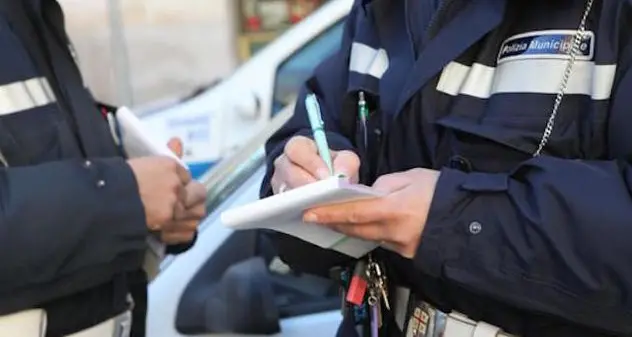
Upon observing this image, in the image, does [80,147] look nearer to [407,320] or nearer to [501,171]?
[407,320]

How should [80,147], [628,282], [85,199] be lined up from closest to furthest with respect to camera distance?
[628,282], [85,199], [80,147]

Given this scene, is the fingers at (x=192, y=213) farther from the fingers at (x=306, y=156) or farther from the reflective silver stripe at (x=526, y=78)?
the reflective silver stripe at (x=526, y=78)

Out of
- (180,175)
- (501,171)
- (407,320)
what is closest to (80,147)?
(180,175)

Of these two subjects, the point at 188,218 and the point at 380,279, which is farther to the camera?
the point at 188,218

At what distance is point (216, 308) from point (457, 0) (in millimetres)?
1053

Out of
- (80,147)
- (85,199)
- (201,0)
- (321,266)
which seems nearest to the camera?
(85,199)

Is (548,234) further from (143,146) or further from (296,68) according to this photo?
(296,68)

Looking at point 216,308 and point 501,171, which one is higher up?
point 501,171

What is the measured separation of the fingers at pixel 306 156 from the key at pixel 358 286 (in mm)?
199

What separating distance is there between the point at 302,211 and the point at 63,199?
38cm

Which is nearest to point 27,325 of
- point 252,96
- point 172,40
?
point 252,96

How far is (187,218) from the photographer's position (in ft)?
5.63

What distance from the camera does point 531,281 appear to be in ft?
4.06

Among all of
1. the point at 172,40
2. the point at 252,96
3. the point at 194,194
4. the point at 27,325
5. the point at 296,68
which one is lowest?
the point at 172,40
